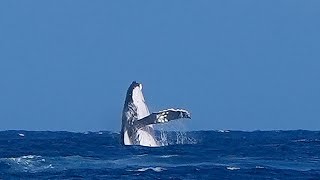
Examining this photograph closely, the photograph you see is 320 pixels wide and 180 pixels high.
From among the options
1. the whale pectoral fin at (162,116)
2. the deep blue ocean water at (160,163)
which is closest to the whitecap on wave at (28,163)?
the deep blue ocean water at (160,163)

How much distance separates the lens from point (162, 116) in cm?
3616

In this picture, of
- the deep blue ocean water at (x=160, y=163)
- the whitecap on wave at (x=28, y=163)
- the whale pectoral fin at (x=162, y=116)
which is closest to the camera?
the deep blue ocean water at (x=160, y=163)

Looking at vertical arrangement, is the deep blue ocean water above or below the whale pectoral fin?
below

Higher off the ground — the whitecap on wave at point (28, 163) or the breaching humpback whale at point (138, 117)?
the breaching humpback whale at point (138, 117)

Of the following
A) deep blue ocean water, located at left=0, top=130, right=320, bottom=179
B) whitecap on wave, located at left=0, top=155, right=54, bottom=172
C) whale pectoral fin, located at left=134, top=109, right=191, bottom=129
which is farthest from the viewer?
whale pectoral fin, located at left=134, top=109, right=191, bottom=129

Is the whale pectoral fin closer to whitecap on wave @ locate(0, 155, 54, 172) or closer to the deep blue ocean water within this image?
the deep blue ocean water

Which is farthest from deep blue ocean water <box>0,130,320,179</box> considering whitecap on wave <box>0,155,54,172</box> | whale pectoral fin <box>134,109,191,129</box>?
whale pectoral fin <box>134,109,191,129</box>

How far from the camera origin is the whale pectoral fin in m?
35.9

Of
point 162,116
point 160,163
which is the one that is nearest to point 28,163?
point 160,163

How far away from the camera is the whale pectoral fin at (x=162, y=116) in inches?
1415

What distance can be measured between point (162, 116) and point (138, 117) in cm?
113

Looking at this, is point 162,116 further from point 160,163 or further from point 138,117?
point 160,163

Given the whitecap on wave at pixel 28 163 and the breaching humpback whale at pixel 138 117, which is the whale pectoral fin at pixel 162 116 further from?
the whitecap on wave at pixel 28 163

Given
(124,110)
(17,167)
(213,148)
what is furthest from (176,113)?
(17,167)
